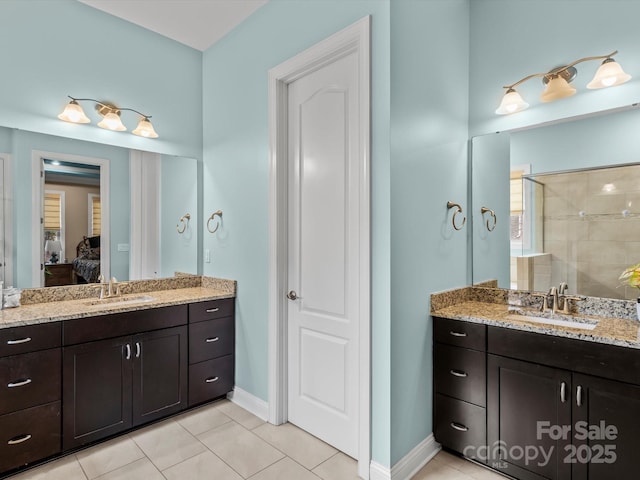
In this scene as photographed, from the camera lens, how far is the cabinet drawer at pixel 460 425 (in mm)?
2014

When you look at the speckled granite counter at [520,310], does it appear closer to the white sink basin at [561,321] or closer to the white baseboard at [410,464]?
the white sink basin at [561,321]

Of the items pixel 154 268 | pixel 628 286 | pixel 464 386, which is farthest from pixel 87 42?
pixel 628 286

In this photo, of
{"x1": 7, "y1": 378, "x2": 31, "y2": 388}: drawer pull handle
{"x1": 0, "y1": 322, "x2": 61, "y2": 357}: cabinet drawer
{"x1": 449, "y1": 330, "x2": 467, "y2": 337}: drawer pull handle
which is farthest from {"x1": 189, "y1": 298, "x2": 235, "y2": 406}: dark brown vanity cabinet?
{"x1": 449, "y1": 330, "x2": 467, "y2": 337}: drawer pull handle

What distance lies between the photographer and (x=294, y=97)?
251 cm

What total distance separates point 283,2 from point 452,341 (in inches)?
99.5

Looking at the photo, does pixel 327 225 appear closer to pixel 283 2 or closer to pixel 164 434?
pixel 283 2

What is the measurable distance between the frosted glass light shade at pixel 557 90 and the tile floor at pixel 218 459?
2193 millimetres

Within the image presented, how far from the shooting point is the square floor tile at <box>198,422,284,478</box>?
6.85ft

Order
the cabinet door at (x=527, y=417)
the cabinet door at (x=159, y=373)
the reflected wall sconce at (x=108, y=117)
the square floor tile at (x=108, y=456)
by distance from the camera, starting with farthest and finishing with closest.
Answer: the reflected wall sconce at (x=108, y=117) → the cabinet door at (x=159, y=373) → the square floor tile at (x=108, y=456) → the cabinet door at (x=527, y=417)

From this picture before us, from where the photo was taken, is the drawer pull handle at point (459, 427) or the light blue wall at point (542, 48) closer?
the light blue wall at point (542, 48)

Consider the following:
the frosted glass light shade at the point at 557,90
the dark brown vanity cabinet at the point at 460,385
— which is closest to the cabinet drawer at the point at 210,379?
the dark brown vanity cabinet at the point at 460,385

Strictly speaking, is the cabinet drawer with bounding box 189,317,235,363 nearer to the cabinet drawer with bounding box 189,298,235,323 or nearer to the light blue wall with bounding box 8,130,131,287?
the cabinet drawer with bounding box 189,298,235,323

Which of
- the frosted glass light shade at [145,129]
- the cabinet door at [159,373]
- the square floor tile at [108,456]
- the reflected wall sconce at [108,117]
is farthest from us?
the frosted glass light shade at [145,129]

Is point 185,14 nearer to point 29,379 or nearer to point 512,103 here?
point 512,103
